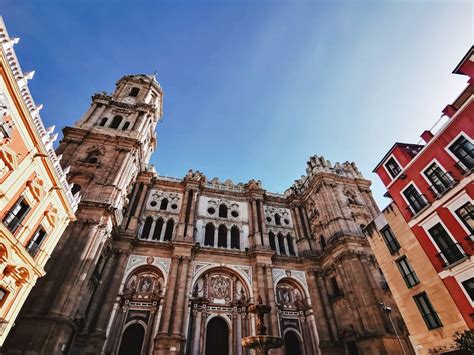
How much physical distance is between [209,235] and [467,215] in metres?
22.8

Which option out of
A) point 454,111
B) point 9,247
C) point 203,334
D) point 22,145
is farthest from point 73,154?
point 454,111

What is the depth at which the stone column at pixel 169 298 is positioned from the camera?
66.8 ft

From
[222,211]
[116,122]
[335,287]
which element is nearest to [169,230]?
[222,211]

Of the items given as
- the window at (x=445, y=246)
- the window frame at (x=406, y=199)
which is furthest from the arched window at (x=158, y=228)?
the window at (x=445, y=246)

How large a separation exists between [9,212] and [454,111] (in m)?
25.4

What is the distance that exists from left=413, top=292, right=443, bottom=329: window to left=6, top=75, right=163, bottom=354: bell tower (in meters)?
21.6

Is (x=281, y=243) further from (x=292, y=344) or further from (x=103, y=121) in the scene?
(x=103, y=121)

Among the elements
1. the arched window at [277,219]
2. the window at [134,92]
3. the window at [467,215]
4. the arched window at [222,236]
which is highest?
the window at [134,92]

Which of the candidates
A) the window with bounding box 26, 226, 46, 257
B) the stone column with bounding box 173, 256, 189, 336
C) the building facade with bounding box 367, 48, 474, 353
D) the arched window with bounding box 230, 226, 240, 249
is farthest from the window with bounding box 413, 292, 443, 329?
the window with bounding box 26, 226, 46, 257

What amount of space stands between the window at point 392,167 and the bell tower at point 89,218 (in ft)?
73.2

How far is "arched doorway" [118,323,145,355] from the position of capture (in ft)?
66.3

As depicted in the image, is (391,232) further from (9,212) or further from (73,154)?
(73,154)

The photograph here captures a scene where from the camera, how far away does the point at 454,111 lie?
15602 mm

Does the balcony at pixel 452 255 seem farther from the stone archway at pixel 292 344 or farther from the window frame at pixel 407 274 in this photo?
the stone archway at pixel 292 344
